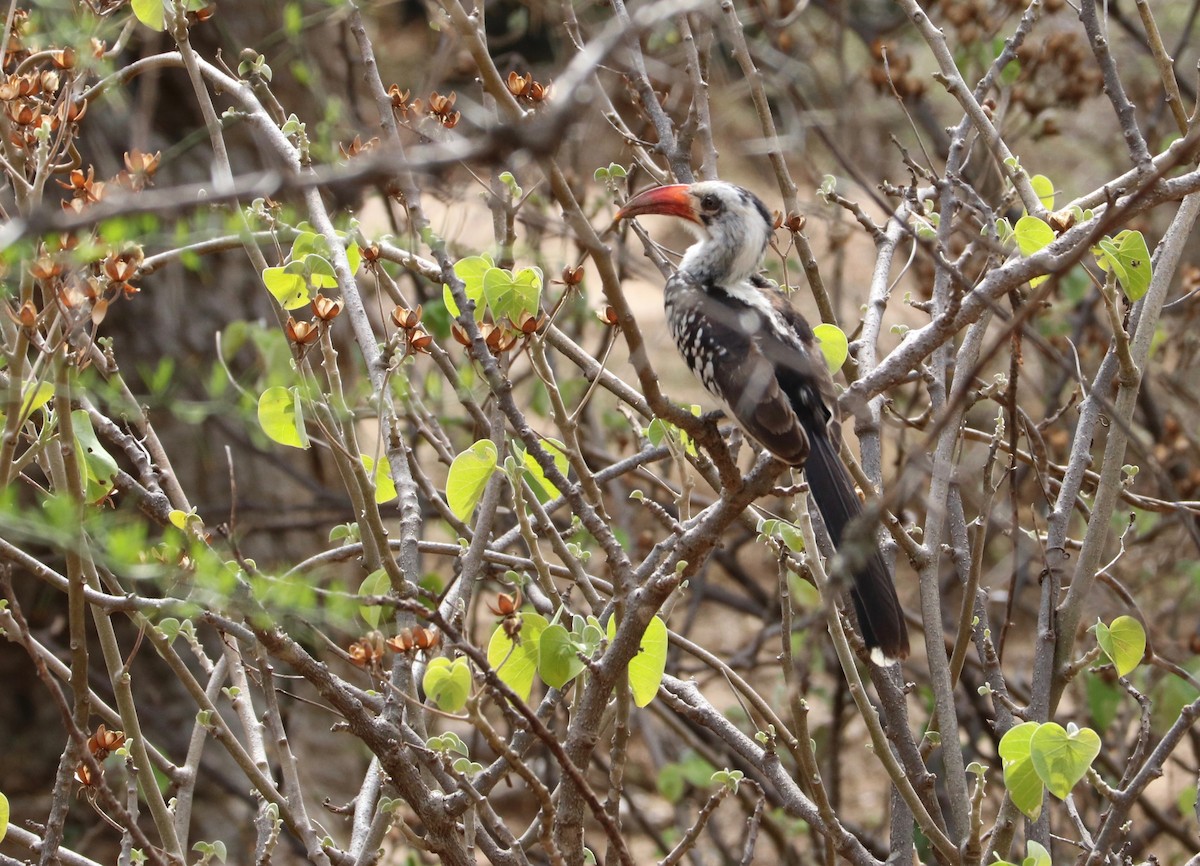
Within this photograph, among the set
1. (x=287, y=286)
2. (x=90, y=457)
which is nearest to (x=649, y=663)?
(x=287, y=286)

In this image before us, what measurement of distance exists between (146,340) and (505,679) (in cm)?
327

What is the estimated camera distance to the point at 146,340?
16.3 ft

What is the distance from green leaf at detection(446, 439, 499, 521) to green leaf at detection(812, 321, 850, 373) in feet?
2.25

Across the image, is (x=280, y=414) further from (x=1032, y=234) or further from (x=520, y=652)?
(x=1032, y=234)

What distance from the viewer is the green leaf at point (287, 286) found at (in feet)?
7.43

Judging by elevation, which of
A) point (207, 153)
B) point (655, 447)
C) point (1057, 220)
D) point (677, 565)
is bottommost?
point (677, 565)

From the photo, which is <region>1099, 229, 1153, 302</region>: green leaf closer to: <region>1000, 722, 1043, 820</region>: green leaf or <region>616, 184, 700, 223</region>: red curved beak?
<region>1000, 722, 1043, 820</region>: green leaf

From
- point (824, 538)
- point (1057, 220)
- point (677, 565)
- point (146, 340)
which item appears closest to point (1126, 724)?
point (824, 538)

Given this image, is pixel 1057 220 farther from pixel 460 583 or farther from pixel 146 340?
pixel 146 340

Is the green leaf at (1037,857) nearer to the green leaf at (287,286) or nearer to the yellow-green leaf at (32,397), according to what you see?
the green leaf at (287,286)

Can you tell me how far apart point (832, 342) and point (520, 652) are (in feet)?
2.84

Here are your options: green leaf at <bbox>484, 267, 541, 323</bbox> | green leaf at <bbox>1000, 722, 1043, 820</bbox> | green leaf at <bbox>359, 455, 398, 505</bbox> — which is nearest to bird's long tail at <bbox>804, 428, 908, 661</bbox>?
green leaf at <bbox>1000, 722, 1043, 820</bbox>

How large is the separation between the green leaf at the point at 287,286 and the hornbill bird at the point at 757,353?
667 millimetres

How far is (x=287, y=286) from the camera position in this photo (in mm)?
2295
